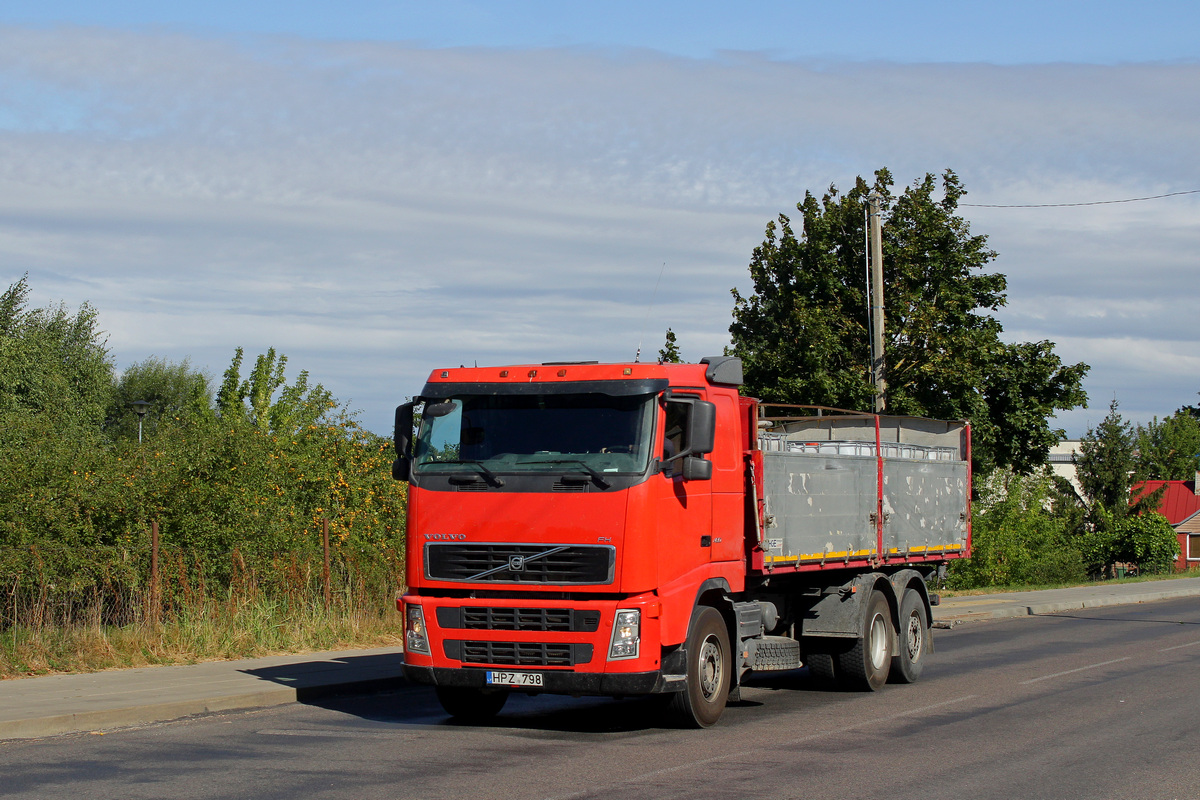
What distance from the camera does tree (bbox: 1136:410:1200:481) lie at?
120625mm

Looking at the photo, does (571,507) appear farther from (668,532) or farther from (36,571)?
(36,571)

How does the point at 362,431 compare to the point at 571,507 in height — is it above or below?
above

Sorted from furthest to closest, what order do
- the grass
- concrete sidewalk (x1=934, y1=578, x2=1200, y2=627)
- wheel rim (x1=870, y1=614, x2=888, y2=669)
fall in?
concrete sidewalk (x1=934, y1=578, x2=1200, y2=627) → wheel rim (x1=870, y1=614, x2=888, y2=669) → the grass

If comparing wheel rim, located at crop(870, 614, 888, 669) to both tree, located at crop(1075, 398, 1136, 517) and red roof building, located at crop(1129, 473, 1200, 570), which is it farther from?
red roof building, located at crop(1129, 473, 1200, 570)

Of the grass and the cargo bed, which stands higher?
the cargo bed

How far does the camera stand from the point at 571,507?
9.94 meters

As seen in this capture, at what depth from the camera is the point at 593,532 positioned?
388 inches

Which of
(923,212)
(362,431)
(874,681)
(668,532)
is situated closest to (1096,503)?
(923,212)

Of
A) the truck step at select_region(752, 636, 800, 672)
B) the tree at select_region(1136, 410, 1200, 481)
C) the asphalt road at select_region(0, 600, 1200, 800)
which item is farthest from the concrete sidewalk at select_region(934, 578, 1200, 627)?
the tree at select_region(1136, 410, 1200, 481)

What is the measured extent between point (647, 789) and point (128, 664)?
26.4ft

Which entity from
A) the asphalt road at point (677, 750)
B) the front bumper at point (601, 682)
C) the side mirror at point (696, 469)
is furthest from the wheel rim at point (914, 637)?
the side mirror at point (696, 469)

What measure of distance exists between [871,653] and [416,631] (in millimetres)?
5462

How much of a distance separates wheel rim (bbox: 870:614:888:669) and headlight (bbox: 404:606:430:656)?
5406mm

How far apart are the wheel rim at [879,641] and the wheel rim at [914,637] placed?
0.61 m
